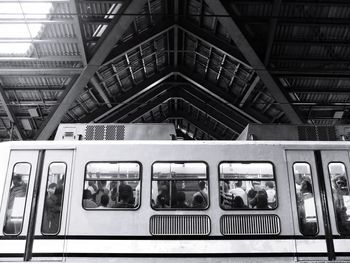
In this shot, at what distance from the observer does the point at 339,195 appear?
744cm

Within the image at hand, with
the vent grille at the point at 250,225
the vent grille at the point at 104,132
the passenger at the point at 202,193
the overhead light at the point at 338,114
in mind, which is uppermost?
the overhead light at the point at 338,114

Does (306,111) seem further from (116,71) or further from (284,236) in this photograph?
(284,236)

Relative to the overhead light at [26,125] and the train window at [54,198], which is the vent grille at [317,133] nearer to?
the train window at [54,198]

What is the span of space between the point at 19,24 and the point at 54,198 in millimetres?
8800

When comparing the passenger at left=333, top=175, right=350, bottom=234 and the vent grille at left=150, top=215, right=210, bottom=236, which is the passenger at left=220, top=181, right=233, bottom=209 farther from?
the passenger at left=333, top=175, right=350, bottom=234

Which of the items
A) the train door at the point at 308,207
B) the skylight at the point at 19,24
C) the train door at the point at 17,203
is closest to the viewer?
the train door at the point at 17,203

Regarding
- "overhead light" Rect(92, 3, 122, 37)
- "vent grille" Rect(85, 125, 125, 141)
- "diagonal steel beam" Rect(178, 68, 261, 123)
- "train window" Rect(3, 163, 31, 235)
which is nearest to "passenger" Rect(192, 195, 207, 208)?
"vent grille" Rect(85, 125, 125, 141)

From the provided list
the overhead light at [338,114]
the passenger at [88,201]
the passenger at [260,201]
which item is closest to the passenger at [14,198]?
the passenger at [88,201]

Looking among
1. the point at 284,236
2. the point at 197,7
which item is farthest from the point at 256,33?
the point at 284,236

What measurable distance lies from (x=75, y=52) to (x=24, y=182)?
941 cm

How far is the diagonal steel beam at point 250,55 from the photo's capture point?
46.4 ft

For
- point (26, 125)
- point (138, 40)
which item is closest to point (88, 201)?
point (138, 40)

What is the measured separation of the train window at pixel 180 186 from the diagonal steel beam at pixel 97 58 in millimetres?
8465

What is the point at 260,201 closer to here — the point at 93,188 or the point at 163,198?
the point at 163,198
